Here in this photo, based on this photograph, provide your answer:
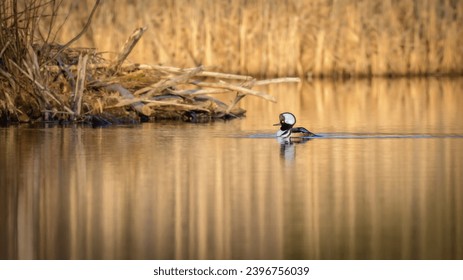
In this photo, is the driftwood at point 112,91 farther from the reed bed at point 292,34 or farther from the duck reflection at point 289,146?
the reed bed at point 292,34

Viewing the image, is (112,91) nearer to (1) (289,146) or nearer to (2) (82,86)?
(2) (82,86)

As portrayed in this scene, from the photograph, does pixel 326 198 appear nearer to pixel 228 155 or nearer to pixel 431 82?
pixel 228 155

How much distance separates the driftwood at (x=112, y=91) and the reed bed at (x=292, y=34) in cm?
792

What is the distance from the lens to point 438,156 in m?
8.80

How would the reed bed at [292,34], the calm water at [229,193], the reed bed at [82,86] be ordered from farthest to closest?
the reed bed at [292,34]
the reed bed at [82,86]
the calm water at [229,193]

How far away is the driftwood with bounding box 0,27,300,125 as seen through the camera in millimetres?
11734

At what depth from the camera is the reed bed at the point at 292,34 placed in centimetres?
2116

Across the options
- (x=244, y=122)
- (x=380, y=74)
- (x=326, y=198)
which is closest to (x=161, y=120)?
(x=244, y=122)

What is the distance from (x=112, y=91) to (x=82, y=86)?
72 cm

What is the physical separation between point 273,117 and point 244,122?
2.88ft

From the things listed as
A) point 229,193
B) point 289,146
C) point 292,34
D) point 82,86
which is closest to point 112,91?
point 82,86

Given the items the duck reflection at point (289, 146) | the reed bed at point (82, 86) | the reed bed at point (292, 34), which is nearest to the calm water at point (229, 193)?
the duck reflection at point (289, 146)

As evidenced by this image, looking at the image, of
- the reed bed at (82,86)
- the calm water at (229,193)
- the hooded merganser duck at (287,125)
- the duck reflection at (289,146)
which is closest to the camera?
the calm water at (229,193)

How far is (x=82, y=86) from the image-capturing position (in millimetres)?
11703
